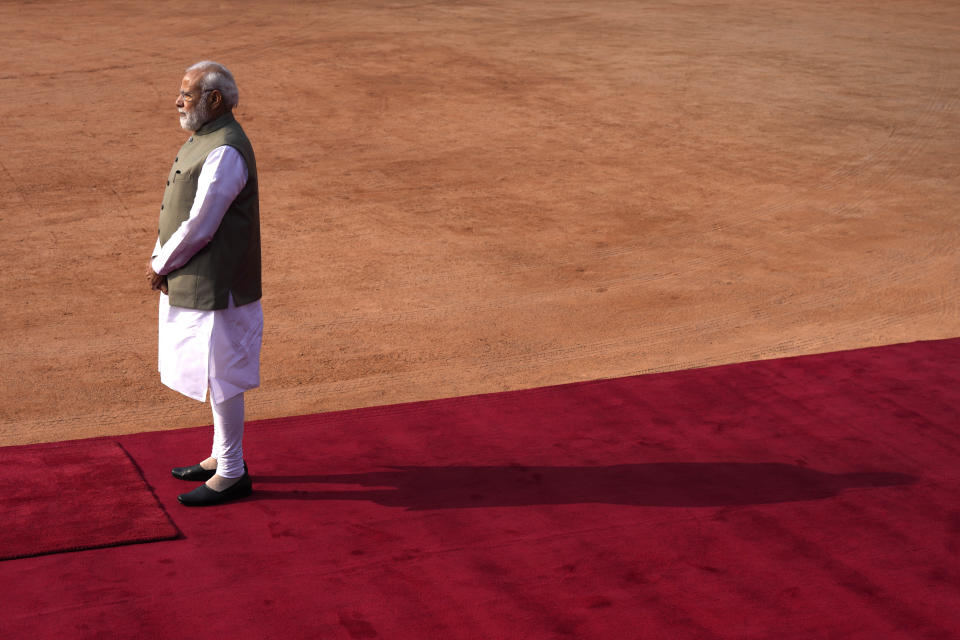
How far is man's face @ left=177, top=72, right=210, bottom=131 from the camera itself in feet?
14.9

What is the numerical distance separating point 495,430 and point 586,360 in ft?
4.69

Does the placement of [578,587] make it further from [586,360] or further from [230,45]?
[230,45]

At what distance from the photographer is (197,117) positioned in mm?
4566

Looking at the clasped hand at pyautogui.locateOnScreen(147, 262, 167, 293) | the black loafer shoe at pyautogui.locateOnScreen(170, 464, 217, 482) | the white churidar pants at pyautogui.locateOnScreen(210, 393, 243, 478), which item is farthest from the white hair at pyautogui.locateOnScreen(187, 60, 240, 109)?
the black loafer shoe at pyautogui.locateOnScreen(170, 464, 217, 482)

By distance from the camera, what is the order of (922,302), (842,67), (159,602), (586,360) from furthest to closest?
1. (842,67)
2. (922,302)
3. (586,360)
4. (159,602)

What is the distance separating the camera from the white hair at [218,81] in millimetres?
4531

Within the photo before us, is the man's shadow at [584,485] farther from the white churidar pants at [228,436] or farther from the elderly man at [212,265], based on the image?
the elderly man at [212,265]

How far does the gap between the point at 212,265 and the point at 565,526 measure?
185cm

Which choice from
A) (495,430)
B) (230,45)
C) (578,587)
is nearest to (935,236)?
(495,430)

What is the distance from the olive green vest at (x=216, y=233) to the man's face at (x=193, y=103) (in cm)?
4

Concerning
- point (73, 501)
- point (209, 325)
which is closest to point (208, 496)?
point (73, 501)

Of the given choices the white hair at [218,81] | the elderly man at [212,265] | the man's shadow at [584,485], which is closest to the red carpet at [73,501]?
the elderly man at [212,265]

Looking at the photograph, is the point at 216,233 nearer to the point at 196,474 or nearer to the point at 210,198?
the point at 210,198

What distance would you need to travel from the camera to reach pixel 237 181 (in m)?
4.48
